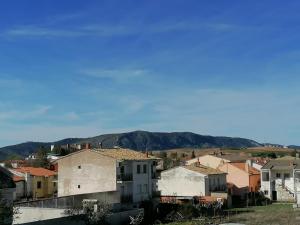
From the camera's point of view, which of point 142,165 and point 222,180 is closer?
point 142,165

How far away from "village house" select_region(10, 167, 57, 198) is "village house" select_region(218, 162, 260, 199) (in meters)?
29.2

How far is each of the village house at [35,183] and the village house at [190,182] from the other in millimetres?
18892

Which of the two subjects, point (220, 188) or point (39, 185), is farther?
point (39, 185)

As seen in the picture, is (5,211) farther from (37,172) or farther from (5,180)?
(37,172)

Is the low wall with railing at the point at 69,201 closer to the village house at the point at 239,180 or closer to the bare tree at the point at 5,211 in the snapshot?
the bare tree at the point at 5,211

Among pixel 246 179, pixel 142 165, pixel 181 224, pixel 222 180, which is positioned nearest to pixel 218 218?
pixel 181 224

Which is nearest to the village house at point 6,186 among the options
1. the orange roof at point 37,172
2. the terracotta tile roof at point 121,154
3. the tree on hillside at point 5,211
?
the tree on hillside at point 5,211

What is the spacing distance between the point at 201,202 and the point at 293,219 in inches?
562

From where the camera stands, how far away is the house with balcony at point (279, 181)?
95.0 metres

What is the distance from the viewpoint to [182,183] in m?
86.0

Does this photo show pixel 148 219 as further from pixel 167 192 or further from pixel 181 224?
pixel 167 192

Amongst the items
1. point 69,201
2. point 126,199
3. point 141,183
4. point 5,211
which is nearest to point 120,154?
point 141,183

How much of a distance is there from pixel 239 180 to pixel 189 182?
632 inches

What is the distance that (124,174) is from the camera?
2680 inches
